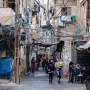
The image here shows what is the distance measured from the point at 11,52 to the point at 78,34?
6492mm

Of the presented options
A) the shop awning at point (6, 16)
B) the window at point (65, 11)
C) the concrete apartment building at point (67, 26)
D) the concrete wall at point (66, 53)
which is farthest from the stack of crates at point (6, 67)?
the window at point (65, 11)

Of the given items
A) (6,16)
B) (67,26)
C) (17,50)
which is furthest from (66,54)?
(17,50)

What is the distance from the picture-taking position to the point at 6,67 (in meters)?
25.7

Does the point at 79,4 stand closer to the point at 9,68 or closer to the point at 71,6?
the point at 71,6

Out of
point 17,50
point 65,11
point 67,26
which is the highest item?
point 65,11

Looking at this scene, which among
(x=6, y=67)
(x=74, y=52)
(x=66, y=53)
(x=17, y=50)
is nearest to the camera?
(x=17, y=50)

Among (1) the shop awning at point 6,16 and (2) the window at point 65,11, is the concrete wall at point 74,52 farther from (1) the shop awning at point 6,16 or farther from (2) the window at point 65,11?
(1) the shop awning at point 6,16

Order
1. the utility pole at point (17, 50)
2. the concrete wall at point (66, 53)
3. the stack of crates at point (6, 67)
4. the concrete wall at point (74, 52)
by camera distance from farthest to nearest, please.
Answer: the concrete wall at point (66, 53) → the concrete wall at point (74, 52) → the stack of crates at point (6, 67) → the utility pole at point (17, 50)

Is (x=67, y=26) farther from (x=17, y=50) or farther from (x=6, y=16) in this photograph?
(x=17, y=50)

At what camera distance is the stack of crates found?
83.9 feet

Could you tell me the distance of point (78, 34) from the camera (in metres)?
31.8

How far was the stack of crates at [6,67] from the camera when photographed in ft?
83.9

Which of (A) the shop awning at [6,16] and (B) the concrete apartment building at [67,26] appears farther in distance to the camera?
(B) the concrete apartment building at [67,26]

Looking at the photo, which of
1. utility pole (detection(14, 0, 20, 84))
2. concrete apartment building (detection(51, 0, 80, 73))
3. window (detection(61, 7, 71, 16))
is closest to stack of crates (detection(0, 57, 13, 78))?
utility pole (detection(14, 0, 20, 84))
